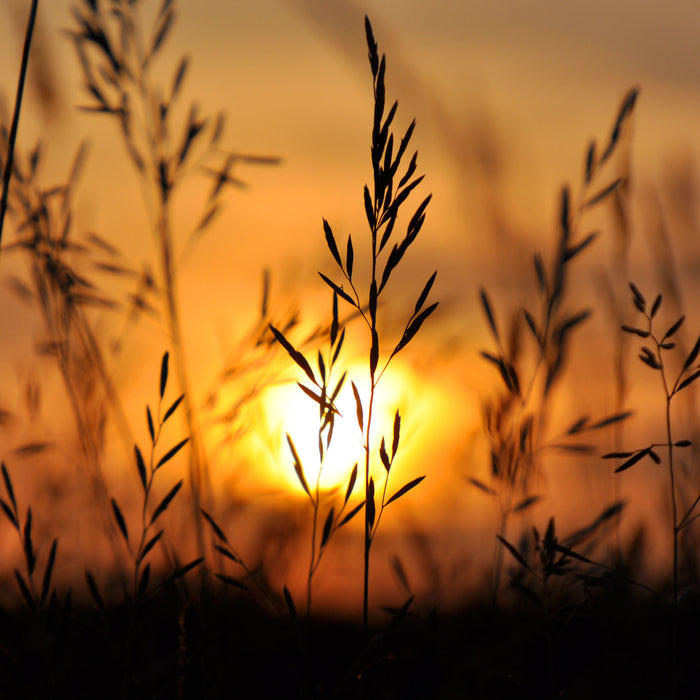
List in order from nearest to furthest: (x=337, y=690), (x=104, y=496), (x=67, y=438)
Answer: (x=337, y=690) → (x=104, y=496) → (x=67, y=438)

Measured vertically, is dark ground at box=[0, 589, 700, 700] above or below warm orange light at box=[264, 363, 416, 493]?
below

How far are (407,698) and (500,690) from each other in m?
0.15

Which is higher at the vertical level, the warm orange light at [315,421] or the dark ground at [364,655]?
the warm orange light at [315,421]

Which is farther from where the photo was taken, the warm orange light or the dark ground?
the warm orange light

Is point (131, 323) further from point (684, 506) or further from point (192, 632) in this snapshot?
point (684, 506)

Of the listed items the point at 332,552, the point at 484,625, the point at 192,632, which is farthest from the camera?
the point at 332,552

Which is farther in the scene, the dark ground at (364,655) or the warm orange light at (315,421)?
the warm orange light at (315,421)

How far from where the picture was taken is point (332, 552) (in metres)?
2.10

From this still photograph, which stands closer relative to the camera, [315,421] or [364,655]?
[364,655]

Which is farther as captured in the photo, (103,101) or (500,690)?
(103,101)

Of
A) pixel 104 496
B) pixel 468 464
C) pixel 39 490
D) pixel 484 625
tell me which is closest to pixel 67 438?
pixel 39 490

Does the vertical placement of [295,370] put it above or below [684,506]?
above

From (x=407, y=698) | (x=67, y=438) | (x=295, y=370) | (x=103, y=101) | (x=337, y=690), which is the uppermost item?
(x=103, y=101)

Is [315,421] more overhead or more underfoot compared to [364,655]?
more overhead
